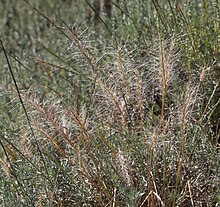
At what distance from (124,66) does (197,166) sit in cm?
48

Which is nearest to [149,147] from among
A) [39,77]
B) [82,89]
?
[82,89]

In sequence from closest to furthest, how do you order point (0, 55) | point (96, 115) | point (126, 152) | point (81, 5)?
1. point (126, 152)
2. point (96, 115)
3. point (0, 55)
4. point (81, 5)

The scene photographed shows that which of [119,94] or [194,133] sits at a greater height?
[119,94]

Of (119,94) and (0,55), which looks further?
(0,55)

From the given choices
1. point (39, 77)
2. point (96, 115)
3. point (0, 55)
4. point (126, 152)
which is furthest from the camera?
point (0, 55)

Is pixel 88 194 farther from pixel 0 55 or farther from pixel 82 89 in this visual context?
pixel 0 55

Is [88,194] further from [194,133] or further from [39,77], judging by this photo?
[39,77]

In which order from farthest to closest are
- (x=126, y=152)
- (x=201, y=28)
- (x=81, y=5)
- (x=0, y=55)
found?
(x=81, y=5)
(x=0, y=55)
(x=201, y=28)
(x=126, y=152)

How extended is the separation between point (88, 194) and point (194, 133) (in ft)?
1.55

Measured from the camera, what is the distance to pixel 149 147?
Result: 230 centimetres

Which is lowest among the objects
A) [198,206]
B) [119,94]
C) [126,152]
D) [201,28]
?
[198,206]

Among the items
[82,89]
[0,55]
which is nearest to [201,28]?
[82,89]

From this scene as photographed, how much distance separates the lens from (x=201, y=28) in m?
3.09

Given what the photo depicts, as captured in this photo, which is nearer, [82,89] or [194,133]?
Answer: [194,133]
